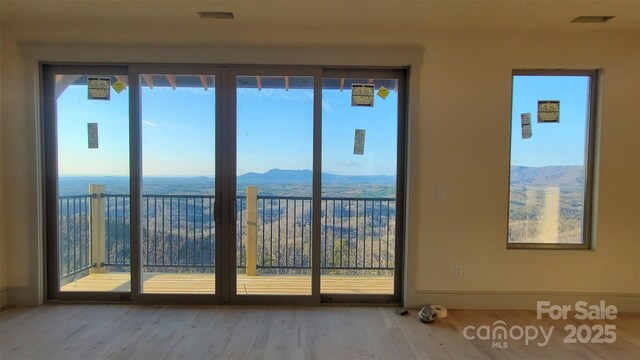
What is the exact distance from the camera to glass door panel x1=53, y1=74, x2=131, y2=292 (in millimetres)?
2885

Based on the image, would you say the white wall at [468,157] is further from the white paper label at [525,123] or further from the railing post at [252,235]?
the railing post at [252,235]

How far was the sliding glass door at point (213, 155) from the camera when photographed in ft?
9.37

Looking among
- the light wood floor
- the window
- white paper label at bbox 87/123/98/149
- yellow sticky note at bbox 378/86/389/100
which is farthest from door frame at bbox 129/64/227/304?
the window

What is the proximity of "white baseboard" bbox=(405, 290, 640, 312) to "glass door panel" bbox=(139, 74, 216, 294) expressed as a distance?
2090 millimetres

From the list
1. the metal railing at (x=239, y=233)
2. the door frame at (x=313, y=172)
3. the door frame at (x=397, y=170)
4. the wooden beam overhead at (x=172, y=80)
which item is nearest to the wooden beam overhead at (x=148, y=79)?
the wooden beam overhead at (x=172, y=80)

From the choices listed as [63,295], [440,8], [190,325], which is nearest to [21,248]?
[63,295]

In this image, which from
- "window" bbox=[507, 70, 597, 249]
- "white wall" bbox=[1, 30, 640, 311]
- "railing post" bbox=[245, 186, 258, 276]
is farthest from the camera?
"railing post" bbox=[245, 186, 258, 276]

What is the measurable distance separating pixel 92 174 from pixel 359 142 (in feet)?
8.61

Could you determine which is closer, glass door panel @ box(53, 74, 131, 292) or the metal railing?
glass door panel @ box(53, 74, 131, 292)

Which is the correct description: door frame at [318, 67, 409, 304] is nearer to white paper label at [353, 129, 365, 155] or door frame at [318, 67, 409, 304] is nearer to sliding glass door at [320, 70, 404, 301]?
sliding glass door at [320, 70, 404, 301]

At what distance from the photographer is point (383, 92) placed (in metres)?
2.90

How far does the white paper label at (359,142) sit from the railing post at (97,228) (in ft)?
8.28

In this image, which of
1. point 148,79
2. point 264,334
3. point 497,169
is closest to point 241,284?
point 264,334

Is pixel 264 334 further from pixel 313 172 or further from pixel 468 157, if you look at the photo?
pixel 468 157
